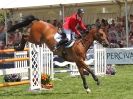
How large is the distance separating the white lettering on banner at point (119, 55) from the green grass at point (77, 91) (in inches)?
167

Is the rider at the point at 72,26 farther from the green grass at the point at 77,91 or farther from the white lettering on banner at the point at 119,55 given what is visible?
the white lettering on banner at the point at 119,55

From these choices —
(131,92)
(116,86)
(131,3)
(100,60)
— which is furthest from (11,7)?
(131,92)

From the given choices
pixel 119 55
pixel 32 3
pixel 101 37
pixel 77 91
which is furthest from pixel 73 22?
pixel 32 3

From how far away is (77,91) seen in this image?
1423 cm

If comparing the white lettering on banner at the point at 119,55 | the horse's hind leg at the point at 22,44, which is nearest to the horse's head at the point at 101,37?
the horse's hind leg at the point at 22,44

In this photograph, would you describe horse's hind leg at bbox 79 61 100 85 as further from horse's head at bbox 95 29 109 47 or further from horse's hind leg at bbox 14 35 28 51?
horse's hind leg at bbox 14 35 28 51

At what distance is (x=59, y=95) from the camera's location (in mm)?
13250

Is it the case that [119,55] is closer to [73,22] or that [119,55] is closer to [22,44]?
[22,44]

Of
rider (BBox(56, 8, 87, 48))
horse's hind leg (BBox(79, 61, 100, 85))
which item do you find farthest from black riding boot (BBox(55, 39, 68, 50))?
horse's hind leg (BBox(79, 61, 100, 85))

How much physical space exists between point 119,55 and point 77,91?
890 cm

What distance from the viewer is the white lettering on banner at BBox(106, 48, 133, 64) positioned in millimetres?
22672

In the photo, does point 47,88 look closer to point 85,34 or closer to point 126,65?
point 85,34

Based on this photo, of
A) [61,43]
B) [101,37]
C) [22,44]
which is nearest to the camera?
[61,43]

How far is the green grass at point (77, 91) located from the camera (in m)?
12.9
